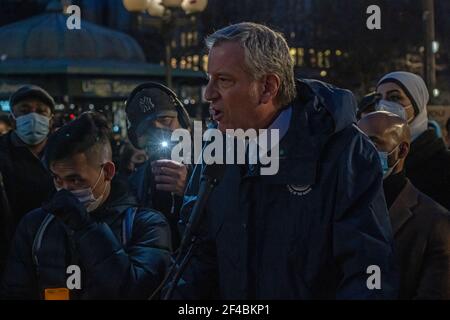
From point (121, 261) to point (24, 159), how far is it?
2444 millimetres

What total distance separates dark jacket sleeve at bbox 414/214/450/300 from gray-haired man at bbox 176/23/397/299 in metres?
1.09

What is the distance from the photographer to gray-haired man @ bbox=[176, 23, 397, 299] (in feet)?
10.8

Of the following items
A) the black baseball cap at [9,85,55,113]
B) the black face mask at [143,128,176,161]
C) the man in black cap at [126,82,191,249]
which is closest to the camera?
the man in black cap at [126,82,191,249]

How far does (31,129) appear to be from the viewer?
664 centimetres

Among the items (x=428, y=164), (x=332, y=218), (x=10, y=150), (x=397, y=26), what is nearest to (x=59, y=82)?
(x=10, y=150)

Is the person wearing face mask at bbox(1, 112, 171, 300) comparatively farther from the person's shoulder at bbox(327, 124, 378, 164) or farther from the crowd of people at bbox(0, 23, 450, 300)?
the person's shoulder at bbox(327, 124, 378, 164)

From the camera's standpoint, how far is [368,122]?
4.89 m

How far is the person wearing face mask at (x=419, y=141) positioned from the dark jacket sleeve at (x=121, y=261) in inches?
78.3

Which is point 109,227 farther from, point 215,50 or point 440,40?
point 440,40

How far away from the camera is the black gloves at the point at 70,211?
4.06m

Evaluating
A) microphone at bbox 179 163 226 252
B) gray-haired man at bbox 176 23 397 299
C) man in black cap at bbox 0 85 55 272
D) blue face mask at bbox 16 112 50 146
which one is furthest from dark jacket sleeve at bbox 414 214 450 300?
blue face mask at bbox 16 112 50 146

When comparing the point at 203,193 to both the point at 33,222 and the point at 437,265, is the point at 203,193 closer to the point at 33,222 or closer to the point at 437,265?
the point at 33,222

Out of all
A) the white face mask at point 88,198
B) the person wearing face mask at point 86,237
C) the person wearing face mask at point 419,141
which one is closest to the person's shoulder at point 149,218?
the person wearing face mask at point 86,237

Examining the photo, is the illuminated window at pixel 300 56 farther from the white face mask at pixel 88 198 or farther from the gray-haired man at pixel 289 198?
the gray-haired man at pixel 289 198
